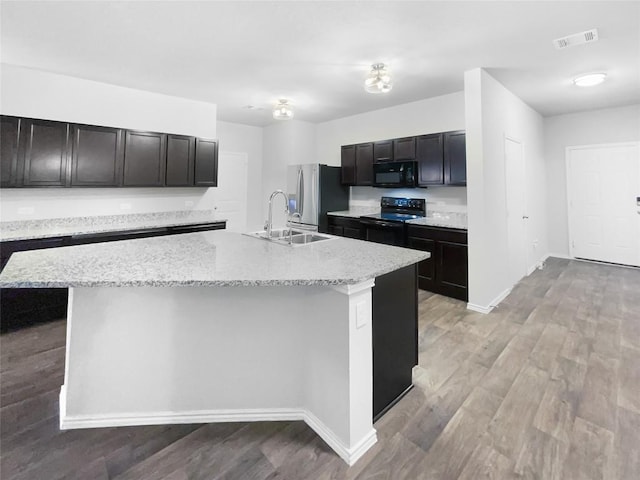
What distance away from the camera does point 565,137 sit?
5.62 metres

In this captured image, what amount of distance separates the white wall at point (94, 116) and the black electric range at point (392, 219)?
2736 mm

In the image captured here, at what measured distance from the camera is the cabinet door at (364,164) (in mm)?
5094

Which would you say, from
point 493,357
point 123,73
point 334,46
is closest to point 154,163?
point 123,73

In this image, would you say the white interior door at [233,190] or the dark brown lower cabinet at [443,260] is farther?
the white interior door at [233,190]

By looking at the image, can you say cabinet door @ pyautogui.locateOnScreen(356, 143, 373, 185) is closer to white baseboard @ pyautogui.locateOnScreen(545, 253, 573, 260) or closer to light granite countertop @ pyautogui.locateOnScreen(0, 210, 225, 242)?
light granite countertop @ pyautogui.locateOnScreen(0, 210, 225, 242)

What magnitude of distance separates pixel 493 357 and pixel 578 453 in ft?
3.14

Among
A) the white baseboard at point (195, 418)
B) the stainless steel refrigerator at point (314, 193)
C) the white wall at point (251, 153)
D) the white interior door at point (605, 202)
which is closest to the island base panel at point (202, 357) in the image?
the white baseboard at point (195, 418)

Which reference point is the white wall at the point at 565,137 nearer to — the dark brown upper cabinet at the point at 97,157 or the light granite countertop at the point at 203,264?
the light granite countertop at the point at 203,264

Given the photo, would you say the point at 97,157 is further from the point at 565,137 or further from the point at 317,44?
the point at 565,137

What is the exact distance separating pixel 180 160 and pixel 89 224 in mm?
1414

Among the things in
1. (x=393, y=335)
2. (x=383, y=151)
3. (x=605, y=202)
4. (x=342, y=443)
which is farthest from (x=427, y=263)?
(x=605, y=202)

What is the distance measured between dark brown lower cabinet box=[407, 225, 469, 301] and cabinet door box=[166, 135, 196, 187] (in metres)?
3.28

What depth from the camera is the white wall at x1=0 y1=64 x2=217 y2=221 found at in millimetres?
3404

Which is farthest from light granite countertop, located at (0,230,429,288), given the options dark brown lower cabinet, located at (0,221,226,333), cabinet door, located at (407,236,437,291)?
cabinet door, located at (407,236,437,291)
